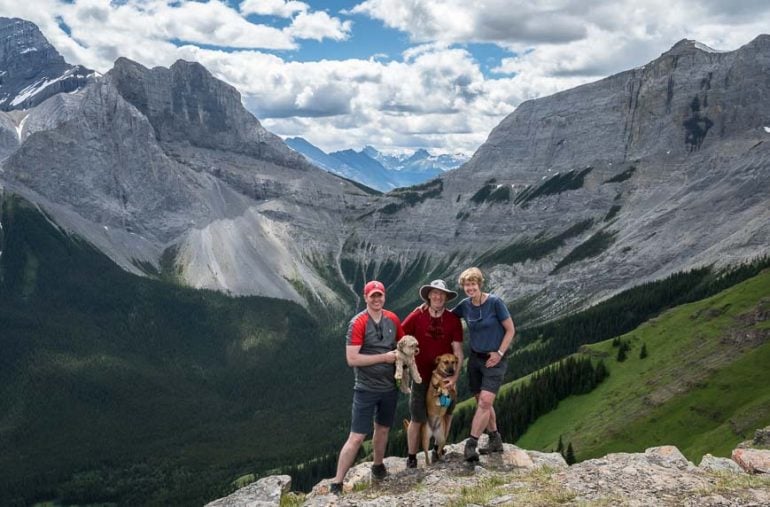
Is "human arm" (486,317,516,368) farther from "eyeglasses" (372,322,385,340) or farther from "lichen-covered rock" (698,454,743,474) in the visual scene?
"lichen-covered rock" (698,454,743,474)

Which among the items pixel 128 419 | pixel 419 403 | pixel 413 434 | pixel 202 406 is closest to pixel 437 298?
pixel 419 403

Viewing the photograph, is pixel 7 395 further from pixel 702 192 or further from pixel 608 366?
pixel 702 192

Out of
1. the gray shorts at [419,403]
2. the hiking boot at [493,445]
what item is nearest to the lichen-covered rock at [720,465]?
the hiking boot at [493,445]

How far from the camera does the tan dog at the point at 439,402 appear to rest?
20453mm

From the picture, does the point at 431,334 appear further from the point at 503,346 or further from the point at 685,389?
the point at 685,389

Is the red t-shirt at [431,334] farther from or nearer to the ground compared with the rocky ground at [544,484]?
farther from the ground

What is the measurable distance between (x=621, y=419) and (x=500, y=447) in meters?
65.5

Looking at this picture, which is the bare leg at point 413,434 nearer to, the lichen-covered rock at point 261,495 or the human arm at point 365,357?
the human arm at point 365,357

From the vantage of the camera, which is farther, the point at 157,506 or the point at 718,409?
the point at 157,506

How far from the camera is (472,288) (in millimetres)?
20453

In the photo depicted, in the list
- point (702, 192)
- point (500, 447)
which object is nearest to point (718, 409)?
point (500, 447)

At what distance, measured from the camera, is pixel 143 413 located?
16275cm

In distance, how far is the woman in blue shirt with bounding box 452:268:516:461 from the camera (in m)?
20.9

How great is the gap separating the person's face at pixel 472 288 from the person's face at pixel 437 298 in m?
0.85
